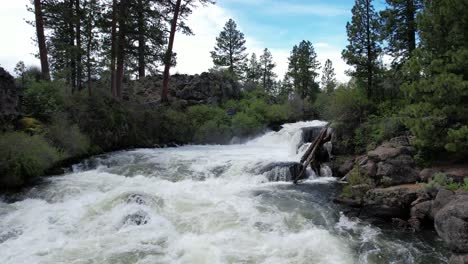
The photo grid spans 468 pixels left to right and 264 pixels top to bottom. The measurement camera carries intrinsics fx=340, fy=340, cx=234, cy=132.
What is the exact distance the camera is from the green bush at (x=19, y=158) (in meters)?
11.1

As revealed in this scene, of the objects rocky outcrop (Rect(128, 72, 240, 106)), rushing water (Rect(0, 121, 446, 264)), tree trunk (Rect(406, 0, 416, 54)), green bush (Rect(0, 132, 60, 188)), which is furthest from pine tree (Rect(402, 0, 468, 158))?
rocky outcrop (Rect(128, 72, 240, 106))

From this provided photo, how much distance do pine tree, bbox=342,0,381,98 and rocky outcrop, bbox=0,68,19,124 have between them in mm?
16212

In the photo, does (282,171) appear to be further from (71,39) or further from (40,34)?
(71,39)

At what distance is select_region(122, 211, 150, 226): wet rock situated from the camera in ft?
29.1

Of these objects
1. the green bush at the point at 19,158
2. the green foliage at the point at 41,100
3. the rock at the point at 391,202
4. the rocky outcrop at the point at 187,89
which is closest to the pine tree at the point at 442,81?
the rock at the point at 391,202

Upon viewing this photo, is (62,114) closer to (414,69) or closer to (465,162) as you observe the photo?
(414,69)

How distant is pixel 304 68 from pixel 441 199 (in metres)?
44.1

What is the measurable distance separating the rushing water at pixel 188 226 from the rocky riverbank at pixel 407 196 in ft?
2.18

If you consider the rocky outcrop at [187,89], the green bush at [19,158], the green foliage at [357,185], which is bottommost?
the green foliage at [357,185]

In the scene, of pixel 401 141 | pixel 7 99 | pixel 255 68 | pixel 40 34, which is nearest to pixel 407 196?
pixel 401 141

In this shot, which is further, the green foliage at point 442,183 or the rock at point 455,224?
the green foliage at point 442,183

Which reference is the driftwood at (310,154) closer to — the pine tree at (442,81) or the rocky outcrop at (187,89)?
the pine tree at (442,81)

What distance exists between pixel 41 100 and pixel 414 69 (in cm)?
1557

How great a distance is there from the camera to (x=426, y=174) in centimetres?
1065
